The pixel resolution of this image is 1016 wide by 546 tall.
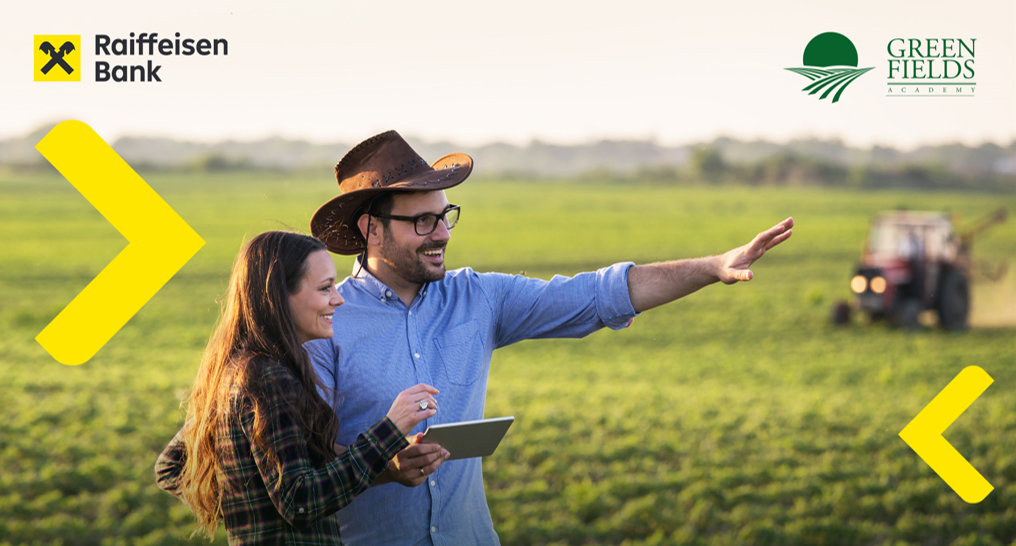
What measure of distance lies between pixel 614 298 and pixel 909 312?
1546 centimetres

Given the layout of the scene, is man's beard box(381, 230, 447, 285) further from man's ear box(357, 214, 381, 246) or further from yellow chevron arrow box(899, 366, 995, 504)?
yellow chevron arrow box(899, 366, 995, 504)

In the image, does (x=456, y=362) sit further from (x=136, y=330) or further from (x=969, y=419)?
(x=136, y=330)

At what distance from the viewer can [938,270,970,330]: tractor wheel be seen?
54.5 ft

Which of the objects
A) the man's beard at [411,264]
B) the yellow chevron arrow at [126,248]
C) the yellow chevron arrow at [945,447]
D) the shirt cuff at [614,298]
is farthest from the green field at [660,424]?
the yellow chevron arrow at [126,248]

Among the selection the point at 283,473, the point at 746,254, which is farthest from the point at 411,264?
the point at 746,254

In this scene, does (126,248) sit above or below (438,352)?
above

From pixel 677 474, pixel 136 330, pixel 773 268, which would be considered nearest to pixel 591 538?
pixel 677 474

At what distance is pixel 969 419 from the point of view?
9.09 m

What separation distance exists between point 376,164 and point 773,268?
27.0 metres

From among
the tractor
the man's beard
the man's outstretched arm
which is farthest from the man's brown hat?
the tractor

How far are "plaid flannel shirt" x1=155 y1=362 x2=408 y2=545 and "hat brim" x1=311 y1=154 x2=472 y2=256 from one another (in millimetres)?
823

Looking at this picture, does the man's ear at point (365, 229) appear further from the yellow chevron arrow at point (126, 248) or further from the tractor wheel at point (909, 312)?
the tractor wheel at point (909, 312)

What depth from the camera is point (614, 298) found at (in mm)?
2836

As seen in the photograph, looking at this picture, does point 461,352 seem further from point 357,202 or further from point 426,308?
point 357,202
